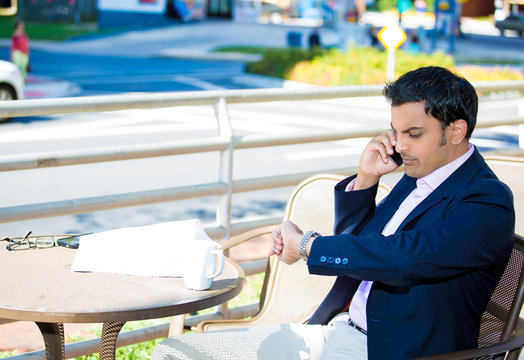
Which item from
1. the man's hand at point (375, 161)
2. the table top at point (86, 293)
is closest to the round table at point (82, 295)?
the table top at point (86, 293)

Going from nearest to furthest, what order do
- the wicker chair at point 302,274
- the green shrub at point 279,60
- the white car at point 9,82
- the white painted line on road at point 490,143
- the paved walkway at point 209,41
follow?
the wicker chair at point 302,274
the white painted line on road at point 490,143
the white car at point 9,82
the green shrub at point 279,60
the paved walkway at point 209,41

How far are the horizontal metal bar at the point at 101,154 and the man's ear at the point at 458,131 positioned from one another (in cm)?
191

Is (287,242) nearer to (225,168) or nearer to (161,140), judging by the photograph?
(225,168)

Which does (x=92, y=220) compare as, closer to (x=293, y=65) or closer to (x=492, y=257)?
(x=492, y=257)

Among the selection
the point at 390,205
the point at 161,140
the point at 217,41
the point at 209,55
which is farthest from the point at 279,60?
the point at 390,205

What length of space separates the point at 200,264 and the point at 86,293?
0.37m

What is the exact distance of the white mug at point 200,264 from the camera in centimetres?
231

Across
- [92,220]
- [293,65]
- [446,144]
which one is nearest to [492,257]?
[446,144]

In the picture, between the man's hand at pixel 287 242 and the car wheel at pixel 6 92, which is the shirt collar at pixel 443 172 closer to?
the man's hand at pixel 287 242

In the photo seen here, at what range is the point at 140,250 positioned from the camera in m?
2.50

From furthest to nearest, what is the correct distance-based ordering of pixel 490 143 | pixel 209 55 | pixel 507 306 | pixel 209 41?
pixel 209 41 → pixel 209 55 → pixel 490 143 → pixel 507 306

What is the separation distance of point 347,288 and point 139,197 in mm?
1491

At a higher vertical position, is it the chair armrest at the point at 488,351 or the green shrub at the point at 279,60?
the chair armrest at the point at 488,351

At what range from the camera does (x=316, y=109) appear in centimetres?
1554
